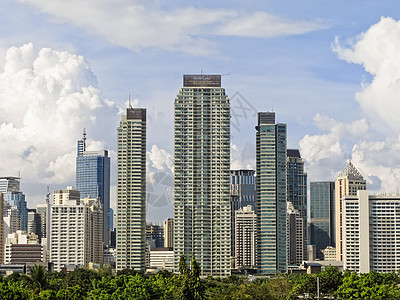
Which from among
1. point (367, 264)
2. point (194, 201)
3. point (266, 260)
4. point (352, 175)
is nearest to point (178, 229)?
point (194, 201)

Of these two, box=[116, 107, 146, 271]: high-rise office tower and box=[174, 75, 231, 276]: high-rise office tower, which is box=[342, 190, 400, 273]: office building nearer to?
box=[174, 75, 231, 276]: high-rise office tower

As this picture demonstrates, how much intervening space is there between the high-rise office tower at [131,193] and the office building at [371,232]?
41.2m

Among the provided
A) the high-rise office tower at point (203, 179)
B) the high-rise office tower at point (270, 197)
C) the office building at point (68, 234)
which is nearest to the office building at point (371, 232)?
the high-rise office tower at point (270, 197)

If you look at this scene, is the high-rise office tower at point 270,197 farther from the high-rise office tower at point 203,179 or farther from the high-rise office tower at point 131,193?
the high-rise office tower at point 131,193

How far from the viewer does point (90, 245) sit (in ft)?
594

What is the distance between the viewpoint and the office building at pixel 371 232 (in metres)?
140

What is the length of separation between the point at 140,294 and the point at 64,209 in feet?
335

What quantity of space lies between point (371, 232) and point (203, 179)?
1392 inches

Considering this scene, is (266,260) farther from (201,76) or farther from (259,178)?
(201,76)

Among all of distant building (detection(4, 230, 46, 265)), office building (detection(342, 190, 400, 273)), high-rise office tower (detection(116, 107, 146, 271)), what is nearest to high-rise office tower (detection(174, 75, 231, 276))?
high-rise office tower (detection(116, 107, 146, 271))

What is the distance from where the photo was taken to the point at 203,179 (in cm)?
14588

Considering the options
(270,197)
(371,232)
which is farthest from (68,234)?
(371,232)

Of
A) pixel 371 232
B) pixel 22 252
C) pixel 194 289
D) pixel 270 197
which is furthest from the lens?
pixel 22 252

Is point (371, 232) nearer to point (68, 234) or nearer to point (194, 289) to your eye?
point (68, 234)
